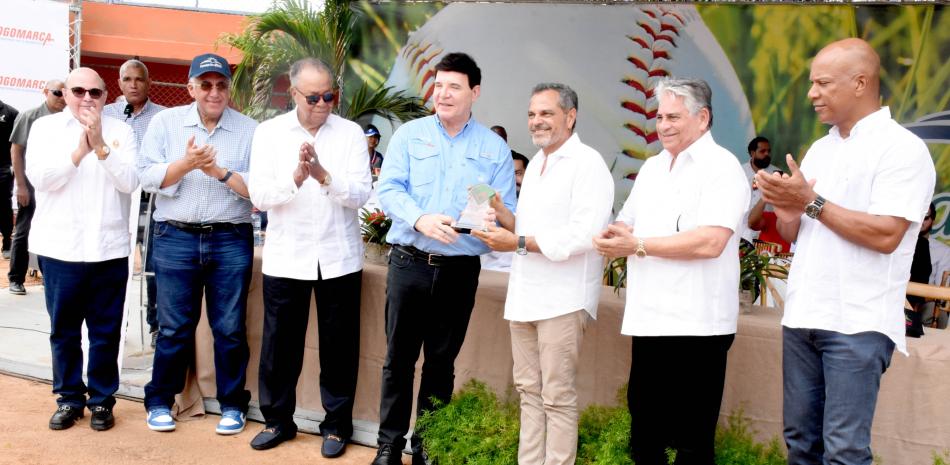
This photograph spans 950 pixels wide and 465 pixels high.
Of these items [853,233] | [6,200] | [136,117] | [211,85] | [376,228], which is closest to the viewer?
[853,233]

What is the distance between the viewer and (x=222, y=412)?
464cm

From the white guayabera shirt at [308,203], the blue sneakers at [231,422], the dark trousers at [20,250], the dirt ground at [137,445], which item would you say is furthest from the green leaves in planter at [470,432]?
the dark trousers at [20,250]

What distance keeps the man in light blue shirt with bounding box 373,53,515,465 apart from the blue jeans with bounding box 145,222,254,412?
973mm

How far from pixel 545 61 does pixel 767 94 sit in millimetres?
2349

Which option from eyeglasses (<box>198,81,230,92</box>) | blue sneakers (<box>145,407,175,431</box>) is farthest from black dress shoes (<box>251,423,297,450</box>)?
eyeglasses (<box>198,81,230,92</box>)

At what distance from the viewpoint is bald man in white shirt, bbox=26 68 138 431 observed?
4301 millimetres

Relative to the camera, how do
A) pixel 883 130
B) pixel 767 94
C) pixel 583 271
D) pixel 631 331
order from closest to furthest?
1. pixel 883 130
2. pixel 631 331
3. pixel 583 271
4. pixel 767 94

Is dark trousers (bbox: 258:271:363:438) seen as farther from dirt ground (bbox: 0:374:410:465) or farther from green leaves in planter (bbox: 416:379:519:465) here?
green leaves in planter (bbox: 416:379:519:465)

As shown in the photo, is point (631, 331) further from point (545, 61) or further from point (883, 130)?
point (545, 61)

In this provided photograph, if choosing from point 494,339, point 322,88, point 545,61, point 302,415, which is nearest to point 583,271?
point 494,339

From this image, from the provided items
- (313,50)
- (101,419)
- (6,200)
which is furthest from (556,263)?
(6,200)

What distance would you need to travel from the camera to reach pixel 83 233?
172 inches

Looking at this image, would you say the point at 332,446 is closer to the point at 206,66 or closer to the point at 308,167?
the point at 308,167

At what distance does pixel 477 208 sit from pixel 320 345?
134cm
